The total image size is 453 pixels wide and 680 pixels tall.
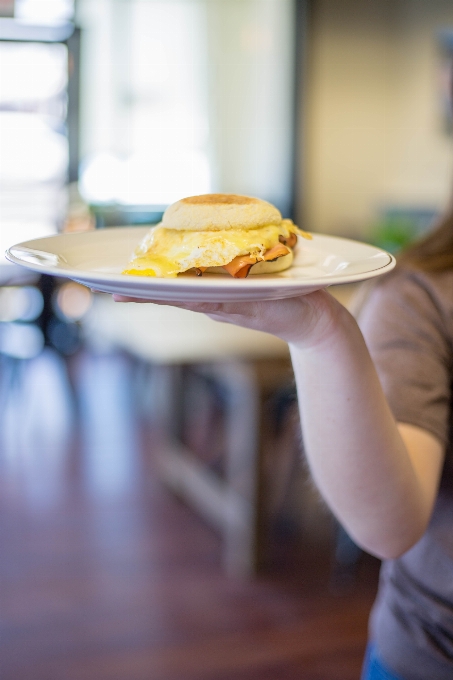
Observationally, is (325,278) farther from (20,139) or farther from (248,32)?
(248,32)

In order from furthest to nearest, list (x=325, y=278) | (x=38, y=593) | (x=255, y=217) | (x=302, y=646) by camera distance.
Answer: (x=38, y=593), (x=302, y=646), (x=255, y=217), (x=325, y=278)

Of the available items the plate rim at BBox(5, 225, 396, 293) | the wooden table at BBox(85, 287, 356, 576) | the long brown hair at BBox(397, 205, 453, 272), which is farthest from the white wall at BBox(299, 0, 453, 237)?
the plate rim at BBox(5, 225, 396, 293)

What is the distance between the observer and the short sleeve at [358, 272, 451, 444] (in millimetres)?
987

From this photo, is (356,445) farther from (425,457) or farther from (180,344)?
(180,344)

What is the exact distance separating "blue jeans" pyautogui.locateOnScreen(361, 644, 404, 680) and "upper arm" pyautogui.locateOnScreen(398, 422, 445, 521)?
0.26m

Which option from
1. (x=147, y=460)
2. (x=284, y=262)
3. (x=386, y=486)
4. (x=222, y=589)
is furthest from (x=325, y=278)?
(x=147, y=460)

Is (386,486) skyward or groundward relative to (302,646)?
skyward

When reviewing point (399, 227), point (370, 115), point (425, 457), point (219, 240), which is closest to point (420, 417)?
point (425, 457)

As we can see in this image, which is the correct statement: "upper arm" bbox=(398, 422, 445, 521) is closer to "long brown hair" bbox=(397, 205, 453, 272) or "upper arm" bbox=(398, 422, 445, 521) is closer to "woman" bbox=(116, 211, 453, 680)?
"woman" bbox=(116, 211, 453, 680)

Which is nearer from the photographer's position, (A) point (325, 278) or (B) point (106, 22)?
(A) point (325, 278)

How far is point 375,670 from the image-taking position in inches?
42.1

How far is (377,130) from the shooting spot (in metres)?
6.69

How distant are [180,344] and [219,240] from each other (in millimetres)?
2250

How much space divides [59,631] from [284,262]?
6.56 ft
